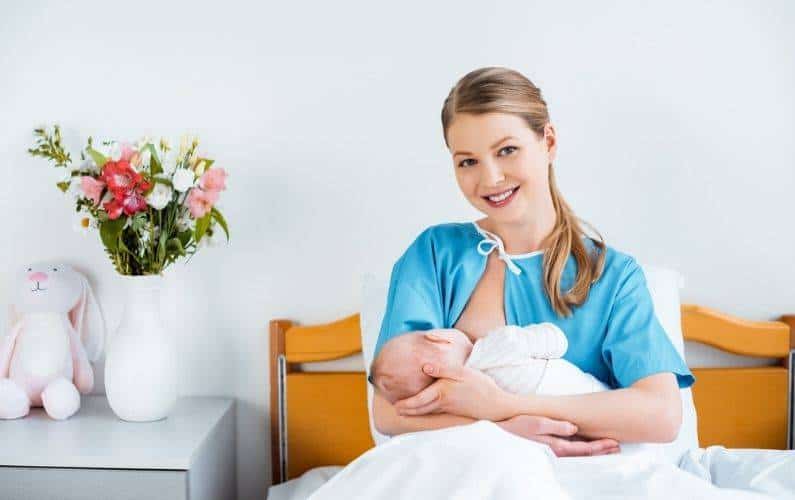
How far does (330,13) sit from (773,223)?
125 cm

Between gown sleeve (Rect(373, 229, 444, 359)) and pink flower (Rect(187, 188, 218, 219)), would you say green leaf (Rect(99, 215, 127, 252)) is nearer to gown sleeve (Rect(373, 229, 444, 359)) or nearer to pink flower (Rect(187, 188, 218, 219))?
pink flower (Rect(187, 188, 218, 219))

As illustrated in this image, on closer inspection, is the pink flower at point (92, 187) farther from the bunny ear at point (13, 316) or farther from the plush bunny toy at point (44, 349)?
the bunny ear at point (13, 316)

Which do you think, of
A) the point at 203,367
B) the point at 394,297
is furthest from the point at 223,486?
the point at 394,297

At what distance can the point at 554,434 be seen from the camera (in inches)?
59.6

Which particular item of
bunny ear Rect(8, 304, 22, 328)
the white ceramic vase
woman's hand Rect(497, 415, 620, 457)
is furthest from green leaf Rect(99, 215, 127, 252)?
woman's hand Rect(497, 415, 620, 457)

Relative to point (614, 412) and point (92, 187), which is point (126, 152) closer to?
point (92, 187)

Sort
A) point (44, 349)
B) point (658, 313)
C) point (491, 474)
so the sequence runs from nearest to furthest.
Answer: point (491, 474), point (658, 313), point (44, 349)

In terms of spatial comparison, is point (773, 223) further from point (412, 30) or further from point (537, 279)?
point (412, 30)

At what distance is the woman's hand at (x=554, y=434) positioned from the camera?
1499mm

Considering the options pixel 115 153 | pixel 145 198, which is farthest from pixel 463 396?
pixel 115 153

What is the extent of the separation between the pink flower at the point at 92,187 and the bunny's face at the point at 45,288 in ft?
1.00

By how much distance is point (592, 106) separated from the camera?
210 centimetres

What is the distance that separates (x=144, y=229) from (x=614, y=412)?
114 cm

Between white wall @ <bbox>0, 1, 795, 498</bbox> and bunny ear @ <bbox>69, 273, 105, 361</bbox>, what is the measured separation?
0.12 ft
